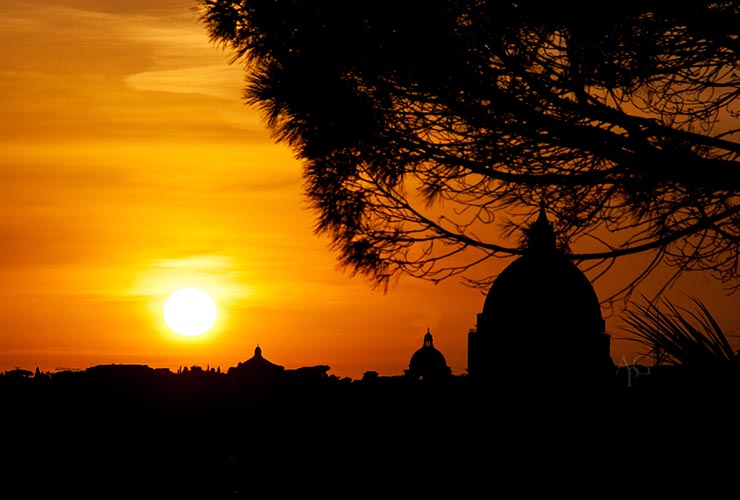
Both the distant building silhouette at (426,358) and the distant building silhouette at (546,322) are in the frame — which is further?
the distant building silhouette at (426,358)

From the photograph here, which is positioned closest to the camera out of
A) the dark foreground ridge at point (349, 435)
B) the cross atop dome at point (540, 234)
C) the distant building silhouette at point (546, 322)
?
the dark foreground ridge at point (349, 435)

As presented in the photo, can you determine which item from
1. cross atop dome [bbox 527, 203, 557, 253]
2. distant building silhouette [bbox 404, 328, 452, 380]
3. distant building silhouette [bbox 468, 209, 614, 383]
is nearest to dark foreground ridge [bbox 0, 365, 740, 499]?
cross atop dome [bbox 527, 203, 557, 253]

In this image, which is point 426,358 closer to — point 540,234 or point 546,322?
point 546,322

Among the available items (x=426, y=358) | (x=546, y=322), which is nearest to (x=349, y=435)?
(x=546, y=322)

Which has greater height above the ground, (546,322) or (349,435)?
(546,322)

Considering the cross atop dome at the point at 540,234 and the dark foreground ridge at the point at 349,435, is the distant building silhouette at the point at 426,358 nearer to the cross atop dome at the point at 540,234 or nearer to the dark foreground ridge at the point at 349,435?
the dark foreground ridge at the point at 349,435

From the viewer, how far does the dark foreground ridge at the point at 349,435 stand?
5.34 meters

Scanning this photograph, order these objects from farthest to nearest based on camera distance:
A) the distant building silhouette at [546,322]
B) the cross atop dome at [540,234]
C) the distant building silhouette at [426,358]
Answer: the distant building silhouette at [426,358], the distant building silhouette at [546,322], the cross atop dome at [540,234]

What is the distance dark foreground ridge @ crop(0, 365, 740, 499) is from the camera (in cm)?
534

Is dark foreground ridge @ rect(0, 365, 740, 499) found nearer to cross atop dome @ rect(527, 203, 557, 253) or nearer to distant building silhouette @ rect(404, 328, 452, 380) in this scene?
cross atop dome @ rect(527, 203, 557, 253)

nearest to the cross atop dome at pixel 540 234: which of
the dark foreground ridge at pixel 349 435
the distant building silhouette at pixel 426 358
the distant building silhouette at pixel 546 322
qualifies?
the dark foreground ridge at pixel 349 435

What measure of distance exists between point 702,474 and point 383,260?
3.16m

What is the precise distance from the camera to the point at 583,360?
73.4 m

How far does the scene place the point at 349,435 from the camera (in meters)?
20.7
